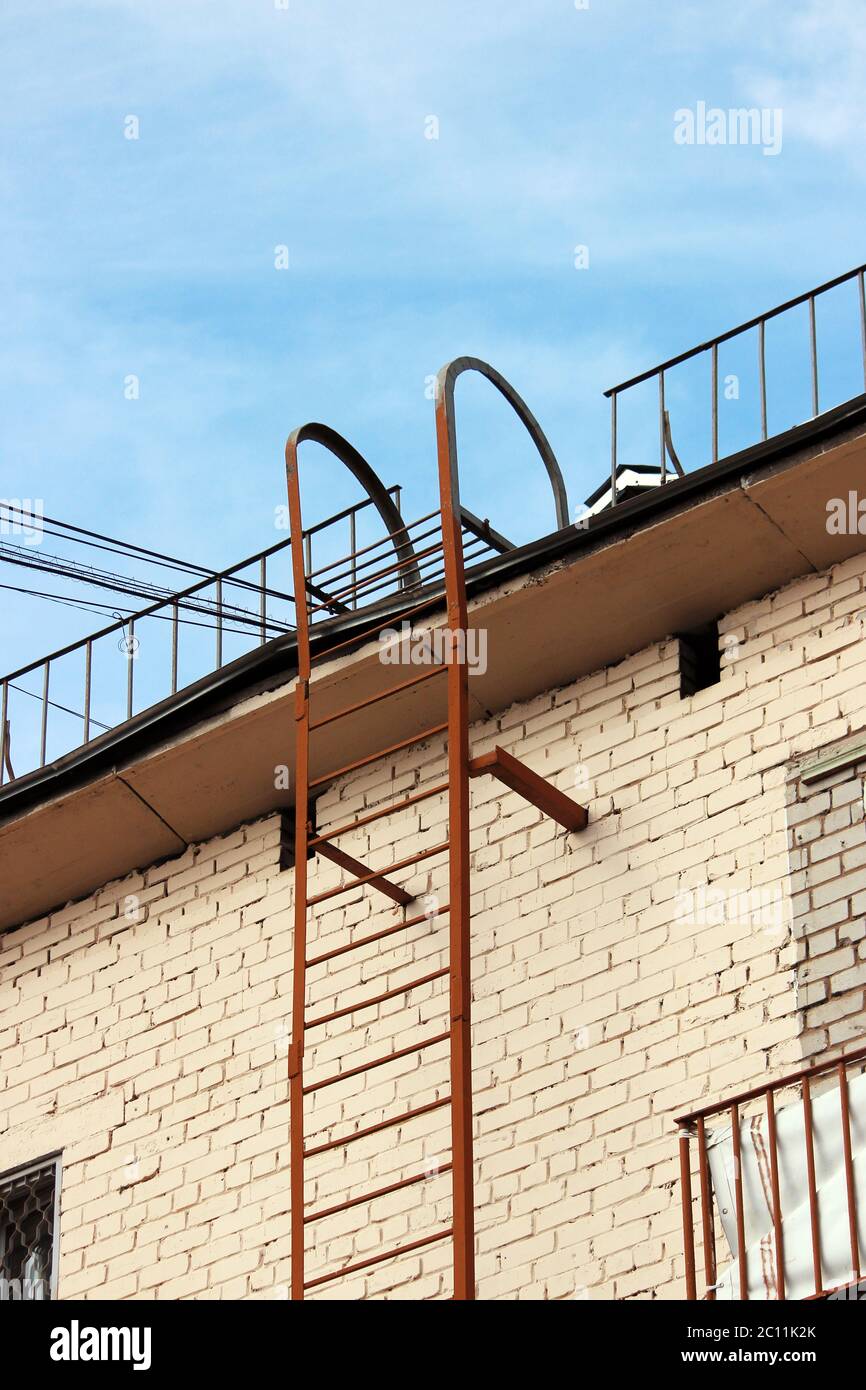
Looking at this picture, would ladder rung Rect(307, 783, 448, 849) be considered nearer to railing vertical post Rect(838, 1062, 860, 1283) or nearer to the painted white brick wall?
the painted white brick wall

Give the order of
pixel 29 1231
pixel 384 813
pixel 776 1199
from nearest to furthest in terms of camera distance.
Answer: pixel 776 1199 → pixel 384 813 → pixel 29 1231

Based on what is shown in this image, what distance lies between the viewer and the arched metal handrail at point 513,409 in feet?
31.3

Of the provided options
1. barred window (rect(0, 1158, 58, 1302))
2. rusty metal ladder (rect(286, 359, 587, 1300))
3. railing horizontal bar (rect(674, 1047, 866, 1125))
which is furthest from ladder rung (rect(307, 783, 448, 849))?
barred window (rect(0, 1158, 58, 1302))

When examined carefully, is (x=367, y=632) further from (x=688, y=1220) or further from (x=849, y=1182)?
(x=849, y=1182)

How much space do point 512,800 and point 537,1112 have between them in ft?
4.42

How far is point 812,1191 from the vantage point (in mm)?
7383

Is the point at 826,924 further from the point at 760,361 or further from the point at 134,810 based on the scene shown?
the point at 134,810

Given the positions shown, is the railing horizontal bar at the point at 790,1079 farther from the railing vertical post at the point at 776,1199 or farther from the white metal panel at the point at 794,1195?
the white metal panel at the point at 794,1195

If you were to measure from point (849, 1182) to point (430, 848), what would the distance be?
96.0 inches

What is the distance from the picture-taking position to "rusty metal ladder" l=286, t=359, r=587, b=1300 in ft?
27.3

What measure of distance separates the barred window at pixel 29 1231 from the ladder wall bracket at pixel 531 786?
2868mm

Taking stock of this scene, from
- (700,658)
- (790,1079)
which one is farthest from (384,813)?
(790,1079)

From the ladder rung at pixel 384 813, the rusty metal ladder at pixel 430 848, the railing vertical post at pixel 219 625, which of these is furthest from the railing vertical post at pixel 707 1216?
the railing vertical post at pixel 219 625
